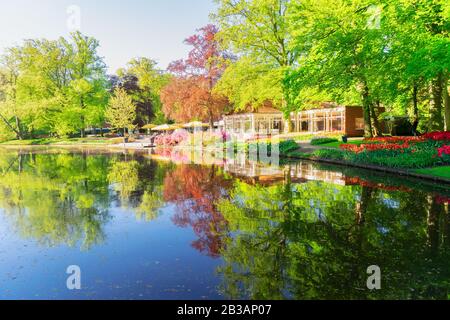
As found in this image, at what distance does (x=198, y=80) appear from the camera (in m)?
38.6

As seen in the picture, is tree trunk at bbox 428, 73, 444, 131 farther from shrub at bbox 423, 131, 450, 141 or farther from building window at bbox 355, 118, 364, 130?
building window at bbox 355, 118, 364, 130

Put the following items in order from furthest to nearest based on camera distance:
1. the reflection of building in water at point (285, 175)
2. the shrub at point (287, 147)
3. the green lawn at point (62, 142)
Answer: the green lawn at point (62, 142) < the shrub at point (287, 147) < the reflection of building in water at point (285, 175)

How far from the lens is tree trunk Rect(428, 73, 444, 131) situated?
69.9ft

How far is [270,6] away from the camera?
32.0 m

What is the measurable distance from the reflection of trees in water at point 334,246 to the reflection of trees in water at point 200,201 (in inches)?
12.7

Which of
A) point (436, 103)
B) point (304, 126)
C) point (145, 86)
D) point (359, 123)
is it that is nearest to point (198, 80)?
point (304, 126)

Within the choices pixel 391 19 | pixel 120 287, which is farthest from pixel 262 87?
pixel 120 287

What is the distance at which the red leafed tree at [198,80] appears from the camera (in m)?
37.8

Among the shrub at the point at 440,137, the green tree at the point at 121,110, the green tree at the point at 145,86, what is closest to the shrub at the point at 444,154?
the shrub at the point at 440,137

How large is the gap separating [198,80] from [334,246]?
3457 cm

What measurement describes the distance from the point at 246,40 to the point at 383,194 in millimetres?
25240

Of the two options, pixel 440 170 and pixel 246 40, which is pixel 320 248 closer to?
pixel 440 170

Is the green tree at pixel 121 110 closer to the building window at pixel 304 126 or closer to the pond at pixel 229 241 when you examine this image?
the building window at pixel 304 126
